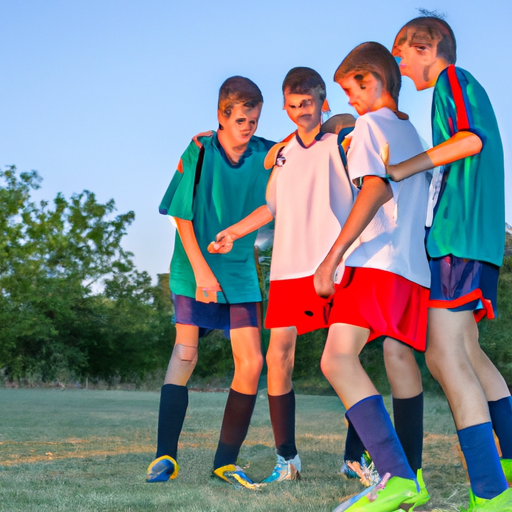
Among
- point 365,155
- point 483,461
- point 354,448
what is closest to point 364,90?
point 365,155

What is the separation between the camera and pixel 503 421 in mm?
2754

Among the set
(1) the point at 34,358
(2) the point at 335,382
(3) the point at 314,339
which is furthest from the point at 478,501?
(1) the point at 34,358

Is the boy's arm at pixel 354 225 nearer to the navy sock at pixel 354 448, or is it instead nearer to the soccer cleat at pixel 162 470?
the navy sock at pixel 354 448

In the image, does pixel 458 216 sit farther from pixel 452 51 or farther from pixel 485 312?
pixel 452 51

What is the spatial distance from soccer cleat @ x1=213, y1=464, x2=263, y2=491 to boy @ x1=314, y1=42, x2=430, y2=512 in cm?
101

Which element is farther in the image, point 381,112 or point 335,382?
point 381,112

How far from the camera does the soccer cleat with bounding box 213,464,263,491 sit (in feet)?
10.8

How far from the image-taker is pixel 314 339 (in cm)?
2062

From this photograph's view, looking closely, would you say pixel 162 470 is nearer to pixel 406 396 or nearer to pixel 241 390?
pixel 241 390

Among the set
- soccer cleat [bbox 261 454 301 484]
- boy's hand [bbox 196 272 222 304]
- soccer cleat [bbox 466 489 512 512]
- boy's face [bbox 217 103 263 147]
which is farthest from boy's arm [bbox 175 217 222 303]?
soccer cleat [bbox 466 489 512 512]

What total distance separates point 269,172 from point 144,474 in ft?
5.73

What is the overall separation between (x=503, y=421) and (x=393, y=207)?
923 mm

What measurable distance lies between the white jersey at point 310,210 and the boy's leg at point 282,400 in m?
0.32

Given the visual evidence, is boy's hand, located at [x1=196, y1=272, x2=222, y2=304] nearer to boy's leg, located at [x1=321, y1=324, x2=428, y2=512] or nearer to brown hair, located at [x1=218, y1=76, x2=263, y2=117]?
brown hair, located at [x1=218, y1=76, x2=263, y2=117]
